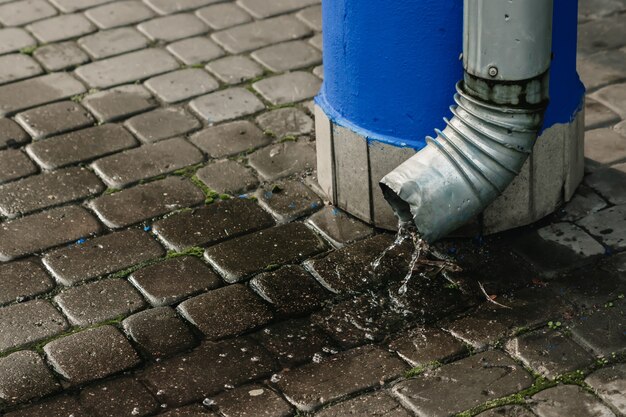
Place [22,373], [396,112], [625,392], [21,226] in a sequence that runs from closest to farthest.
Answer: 1. [625,392]
2. [22,373]
3. [396,112]
4. [21,226]

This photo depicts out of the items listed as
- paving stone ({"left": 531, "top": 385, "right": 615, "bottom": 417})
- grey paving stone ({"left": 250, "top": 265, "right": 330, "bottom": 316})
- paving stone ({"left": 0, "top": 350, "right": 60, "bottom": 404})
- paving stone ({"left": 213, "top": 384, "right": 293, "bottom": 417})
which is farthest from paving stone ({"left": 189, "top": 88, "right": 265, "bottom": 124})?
paving stone ({"left": 531, "top": 385, "right": 615, "bottom": 417})

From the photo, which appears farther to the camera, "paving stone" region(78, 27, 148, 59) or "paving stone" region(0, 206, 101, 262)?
"paving stone" region(78, 27, 148, 59)

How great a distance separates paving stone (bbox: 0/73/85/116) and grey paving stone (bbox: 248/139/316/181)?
1046 millimetres

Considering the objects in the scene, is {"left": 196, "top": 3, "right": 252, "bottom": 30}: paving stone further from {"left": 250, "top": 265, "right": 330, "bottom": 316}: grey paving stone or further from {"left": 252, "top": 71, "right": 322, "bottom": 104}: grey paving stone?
{"left": 250, "top": 265, "right": 330, "bottom": 316}: grey paving stone

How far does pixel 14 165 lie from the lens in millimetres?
4711

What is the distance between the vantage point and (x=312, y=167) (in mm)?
4672

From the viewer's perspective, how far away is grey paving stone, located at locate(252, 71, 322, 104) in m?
5.16

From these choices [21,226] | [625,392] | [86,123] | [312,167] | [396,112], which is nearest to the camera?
[625,392]

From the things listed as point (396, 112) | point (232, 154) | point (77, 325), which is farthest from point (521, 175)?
point (77, 325)

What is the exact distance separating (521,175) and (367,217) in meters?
0.60

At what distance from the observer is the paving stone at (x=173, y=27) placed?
5.67m

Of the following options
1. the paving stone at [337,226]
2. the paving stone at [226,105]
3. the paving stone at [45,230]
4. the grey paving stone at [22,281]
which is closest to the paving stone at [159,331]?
the grey paving stone at [22,281]

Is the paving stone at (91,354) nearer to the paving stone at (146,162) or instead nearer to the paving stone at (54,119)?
the paving stone at (146,162)

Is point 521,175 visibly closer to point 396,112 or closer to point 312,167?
point 396,112
